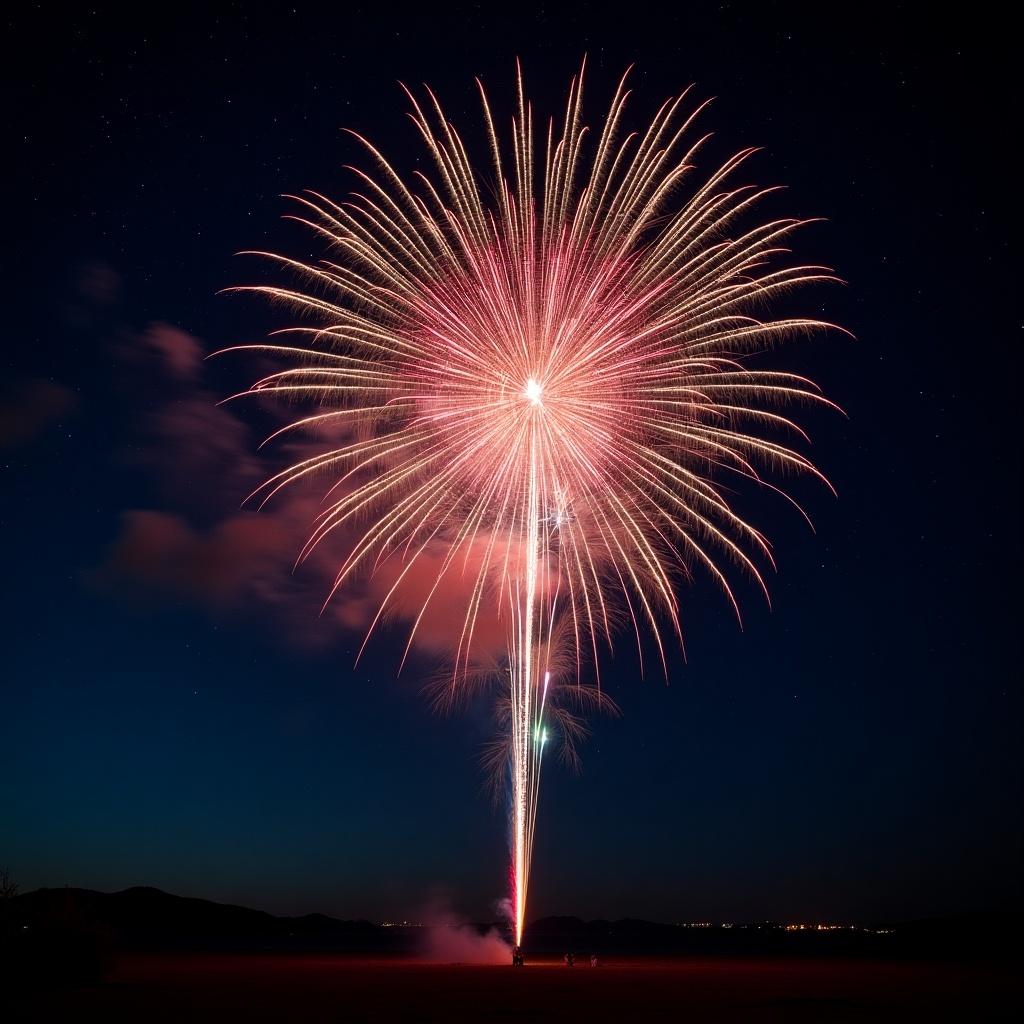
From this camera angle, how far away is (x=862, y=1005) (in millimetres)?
26906

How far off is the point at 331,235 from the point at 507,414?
653 centimetres

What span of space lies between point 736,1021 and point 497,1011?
5475mm

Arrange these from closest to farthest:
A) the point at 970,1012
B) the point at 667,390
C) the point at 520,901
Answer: the point at 970,1012 → the point at 667,390 → the point at 520,901

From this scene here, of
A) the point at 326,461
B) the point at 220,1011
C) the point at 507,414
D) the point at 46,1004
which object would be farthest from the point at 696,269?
the point at 46,1004

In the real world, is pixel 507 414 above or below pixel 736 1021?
above

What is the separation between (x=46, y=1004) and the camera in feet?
79.6

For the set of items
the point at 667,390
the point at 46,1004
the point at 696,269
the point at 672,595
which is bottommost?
the point at 46,1004

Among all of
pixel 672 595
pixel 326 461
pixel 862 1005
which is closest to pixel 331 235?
pixel 326 461

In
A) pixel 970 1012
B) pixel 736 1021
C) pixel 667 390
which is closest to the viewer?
pixel 736 1021

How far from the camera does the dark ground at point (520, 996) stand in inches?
920

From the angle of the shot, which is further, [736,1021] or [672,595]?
[672,595]

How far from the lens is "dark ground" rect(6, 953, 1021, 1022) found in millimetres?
23375

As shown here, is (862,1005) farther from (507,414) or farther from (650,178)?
(650,178)

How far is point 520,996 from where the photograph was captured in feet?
90.6
